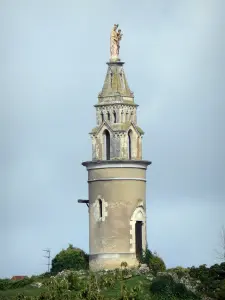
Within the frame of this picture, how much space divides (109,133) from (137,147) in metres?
1.41

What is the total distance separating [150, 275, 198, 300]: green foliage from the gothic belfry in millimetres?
4132

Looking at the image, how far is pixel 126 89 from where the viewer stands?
69.1 metres

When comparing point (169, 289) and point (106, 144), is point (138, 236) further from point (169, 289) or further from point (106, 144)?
point (169, 289)

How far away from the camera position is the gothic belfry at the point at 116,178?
2675 inches

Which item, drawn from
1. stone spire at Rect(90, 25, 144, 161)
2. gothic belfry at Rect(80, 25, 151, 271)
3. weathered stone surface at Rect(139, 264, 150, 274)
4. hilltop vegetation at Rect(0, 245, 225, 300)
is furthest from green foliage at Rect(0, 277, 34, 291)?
stone spire at Rect(90, 25, 144, 161)

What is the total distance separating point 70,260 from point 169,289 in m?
7.64

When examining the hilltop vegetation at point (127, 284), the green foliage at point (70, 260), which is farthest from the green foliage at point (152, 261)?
the green foliage at point (70, 260)

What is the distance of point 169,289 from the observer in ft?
208

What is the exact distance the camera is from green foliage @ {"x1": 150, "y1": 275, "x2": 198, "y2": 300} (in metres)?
63.3

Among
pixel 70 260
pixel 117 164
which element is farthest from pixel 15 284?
Result: pixel 117 164

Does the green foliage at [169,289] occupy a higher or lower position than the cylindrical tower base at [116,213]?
lower

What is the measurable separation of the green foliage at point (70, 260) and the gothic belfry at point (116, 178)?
1153mm

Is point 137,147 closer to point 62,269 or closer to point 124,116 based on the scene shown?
point 124,116

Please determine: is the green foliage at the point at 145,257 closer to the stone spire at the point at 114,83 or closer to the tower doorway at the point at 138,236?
the tower doorway at the point at 138,236
